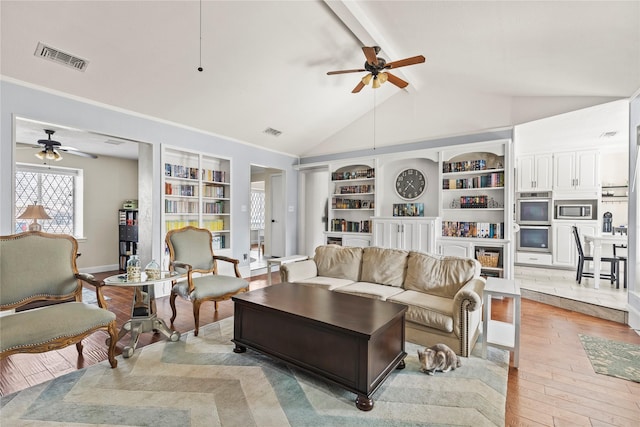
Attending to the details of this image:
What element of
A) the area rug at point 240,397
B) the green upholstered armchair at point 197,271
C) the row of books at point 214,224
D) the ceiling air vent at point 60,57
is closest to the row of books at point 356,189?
the row of books at point 214,224

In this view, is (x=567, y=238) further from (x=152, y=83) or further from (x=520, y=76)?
(x=152, y=83)

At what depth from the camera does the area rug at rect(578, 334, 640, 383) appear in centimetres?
239

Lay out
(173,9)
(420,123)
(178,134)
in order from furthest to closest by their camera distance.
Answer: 1. (420,123)
2. (178,134)
3. (173,9)

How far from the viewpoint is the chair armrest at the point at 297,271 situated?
3.66 m

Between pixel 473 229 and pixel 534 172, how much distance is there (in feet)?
8.84

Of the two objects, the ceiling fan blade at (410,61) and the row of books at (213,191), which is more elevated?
the ceiling fan blade at (410,61)

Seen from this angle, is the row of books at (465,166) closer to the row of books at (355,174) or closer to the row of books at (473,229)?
the row of books at (473,229)

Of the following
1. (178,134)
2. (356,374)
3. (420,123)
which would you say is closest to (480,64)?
(420,123)

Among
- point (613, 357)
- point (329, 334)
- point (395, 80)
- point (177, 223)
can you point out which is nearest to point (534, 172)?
point (395, 80)

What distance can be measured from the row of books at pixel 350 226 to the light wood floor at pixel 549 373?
9.09 ft

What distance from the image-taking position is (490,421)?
5.89 ft

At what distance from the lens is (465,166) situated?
491 centimetres

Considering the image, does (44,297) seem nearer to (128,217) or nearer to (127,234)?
(127,234)

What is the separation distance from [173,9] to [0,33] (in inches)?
57.7
